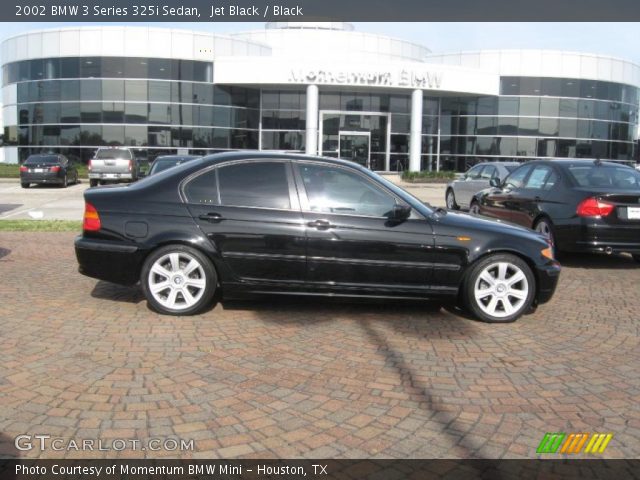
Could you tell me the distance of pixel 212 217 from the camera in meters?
5.68

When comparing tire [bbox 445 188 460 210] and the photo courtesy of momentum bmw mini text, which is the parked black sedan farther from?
tire [bbox 445 188 460 210]

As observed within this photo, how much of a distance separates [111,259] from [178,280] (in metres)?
0.71

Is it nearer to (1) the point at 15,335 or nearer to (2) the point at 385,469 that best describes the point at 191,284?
(1) the point at 15,335

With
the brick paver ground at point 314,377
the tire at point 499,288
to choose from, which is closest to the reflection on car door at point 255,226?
the brick paver ground at point 314,377

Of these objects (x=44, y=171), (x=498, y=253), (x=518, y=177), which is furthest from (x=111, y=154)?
(x=498, y=253)

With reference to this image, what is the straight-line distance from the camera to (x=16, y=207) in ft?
56.4

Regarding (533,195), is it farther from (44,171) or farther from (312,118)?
(312,118)

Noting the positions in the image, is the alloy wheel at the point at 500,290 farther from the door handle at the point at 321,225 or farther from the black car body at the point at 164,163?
the black car body at the point at 164,163

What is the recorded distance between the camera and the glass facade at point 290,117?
109 ft

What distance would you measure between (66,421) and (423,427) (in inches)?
83.7

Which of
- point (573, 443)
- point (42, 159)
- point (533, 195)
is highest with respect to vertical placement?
point (42, 159)

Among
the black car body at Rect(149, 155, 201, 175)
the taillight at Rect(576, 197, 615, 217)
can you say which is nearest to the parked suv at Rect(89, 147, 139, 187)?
the black car body at Rect(149, 155, 201, 175)

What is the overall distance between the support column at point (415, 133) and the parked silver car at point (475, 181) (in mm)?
20604

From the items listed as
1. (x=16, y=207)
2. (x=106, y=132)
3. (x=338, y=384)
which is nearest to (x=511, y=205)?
(x=338, y=384)
